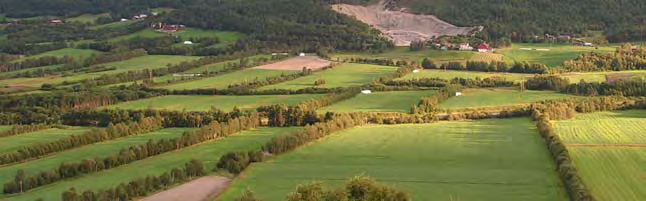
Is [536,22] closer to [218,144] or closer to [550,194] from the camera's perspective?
[218,144]

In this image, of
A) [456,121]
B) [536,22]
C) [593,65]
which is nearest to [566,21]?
[536,22]

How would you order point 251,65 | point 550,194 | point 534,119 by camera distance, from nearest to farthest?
point 550,194 → point 534,119 → point 251,65

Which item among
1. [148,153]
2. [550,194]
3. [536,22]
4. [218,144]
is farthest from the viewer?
[536,22]

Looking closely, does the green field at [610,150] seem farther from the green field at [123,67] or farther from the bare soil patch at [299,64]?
the green field at [123,67]

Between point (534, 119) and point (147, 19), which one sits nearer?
point (534, 119)

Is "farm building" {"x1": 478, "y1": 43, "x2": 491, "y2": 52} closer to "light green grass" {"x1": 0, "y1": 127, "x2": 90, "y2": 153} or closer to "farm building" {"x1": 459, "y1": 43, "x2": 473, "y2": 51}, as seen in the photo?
"farm building" {"x1": 459, "y1": 43, "x2": 473, "y2": 51}

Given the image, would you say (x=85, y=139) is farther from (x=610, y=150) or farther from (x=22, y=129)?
(x=610, y=150)

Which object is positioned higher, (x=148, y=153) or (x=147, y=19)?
(x=147, y=19)
